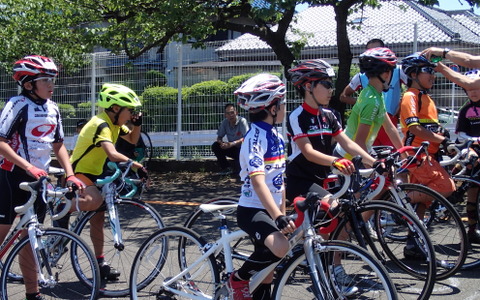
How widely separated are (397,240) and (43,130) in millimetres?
3333

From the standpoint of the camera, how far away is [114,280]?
21.7 ft

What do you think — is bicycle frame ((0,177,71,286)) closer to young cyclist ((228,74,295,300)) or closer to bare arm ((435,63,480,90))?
young cyclist ((228,74,295,300))

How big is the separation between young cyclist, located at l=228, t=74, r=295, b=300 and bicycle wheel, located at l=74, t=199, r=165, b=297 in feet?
5.38

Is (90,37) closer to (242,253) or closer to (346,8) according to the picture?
(346,8)

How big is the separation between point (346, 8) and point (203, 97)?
420cm

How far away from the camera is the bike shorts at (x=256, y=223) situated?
459 centimetres

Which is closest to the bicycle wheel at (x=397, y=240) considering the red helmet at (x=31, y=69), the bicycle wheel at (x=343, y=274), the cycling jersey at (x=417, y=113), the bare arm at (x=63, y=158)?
the bicycle wheel at (x=343, y=274)

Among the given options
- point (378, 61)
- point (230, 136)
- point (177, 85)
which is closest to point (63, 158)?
point (378, 61)

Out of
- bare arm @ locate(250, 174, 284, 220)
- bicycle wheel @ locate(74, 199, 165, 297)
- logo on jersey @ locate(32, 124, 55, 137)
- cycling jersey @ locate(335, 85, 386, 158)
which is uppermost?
cycling jersey @ locate(335, 85, 386, 158)

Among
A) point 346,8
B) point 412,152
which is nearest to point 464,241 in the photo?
point 412,152

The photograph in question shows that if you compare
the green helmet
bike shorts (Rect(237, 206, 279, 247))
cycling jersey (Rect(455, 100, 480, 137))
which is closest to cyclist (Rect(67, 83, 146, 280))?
the green helmet

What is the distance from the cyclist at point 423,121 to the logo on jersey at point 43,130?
3528mm

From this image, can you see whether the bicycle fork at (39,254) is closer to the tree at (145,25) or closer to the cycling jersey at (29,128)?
the cycling jersey at (29,128)

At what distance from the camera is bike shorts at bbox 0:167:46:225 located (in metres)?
5.66
